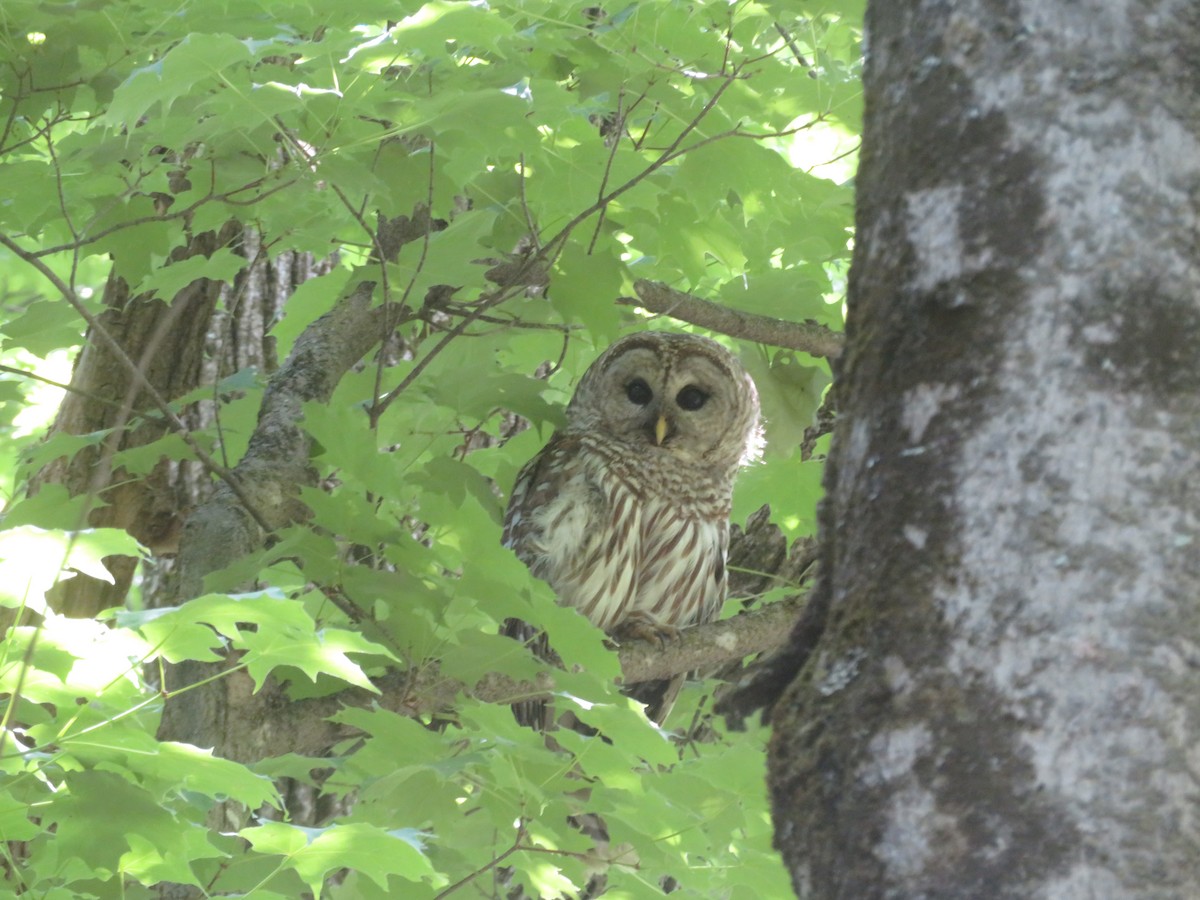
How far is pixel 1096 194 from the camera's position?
1.21m

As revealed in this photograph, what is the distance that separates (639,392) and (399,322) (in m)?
1.59

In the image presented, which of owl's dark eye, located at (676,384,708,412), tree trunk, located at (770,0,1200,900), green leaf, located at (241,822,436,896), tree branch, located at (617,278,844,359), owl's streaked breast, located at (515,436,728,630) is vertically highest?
tree trunk, located at (770,0,1200,900)

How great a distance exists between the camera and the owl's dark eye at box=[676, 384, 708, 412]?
5.07 metres

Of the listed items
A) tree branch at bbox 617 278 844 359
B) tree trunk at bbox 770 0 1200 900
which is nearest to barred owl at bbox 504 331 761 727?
tree branch at bbox 617 278 844 359

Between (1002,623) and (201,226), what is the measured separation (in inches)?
106

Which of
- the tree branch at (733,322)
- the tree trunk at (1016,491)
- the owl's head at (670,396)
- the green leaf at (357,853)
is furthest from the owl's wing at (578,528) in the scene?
the tree trunk at (1016,491)

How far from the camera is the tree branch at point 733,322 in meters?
3.79

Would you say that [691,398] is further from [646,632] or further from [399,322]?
[399,322]

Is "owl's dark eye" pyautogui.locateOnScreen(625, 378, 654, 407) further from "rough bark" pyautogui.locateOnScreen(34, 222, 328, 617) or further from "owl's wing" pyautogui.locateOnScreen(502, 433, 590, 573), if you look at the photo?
"rough bark" pyautogui.locateOnScreen(34, 222, 328, 617)

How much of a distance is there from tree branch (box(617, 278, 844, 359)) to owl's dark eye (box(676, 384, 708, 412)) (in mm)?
1130

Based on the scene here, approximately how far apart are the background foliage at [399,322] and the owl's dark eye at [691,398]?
0.78 m

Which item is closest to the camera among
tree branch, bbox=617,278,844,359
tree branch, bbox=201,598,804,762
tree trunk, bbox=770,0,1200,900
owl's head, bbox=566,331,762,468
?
tree trunk, bbox=770,0,1200,900

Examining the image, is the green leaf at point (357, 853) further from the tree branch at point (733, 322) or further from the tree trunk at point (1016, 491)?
the tree branch at point (733, 322)

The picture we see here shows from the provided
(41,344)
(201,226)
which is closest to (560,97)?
(201,226)
